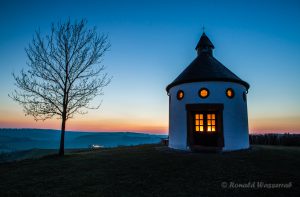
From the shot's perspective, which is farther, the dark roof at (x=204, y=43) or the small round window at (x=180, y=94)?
the dark roof at (x=204, y=43)

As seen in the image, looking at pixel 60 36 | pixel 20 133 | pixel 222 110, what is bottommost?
pixel 20 133

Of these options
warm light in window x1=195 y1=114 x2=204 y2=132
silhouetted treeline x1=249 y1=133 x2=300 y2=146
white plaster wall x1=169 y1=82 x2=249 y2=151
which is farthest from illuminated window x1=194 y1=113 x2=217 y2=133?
silhouetted treeline x1=249 y1=133 x2=300 y2=146

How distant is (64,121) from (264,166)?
12631 millimetres

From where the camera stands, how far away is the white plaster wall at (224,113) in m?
13.6

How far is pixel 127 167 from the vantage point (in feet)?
28.9

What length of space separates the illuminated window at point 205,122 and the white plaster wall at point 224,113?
0.71m

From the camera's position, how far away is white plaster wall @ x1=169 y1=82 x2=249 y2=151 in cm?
1365

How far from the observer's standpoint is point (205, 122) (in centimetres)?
1378

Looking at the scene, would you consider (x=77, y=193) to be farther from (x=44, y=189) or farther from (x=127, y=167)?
(x=127, y=167)

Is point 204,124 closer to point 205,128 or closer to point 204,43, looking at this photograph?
point 205,128

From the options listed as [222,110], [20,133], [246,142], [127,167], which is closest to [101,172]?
[127,167]

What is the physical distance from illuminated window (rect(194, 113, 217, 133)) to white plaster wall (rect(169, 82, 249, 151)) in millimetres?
709

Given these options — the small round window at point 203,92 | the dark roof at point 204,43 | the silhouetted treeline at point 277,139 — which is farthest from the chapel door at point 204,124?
the silhouetted treeline at point 277,139

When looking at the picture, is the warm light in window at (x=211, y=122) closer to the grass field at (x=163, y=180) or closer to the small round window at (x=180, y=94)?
the small round window at (x=180, y=94)
